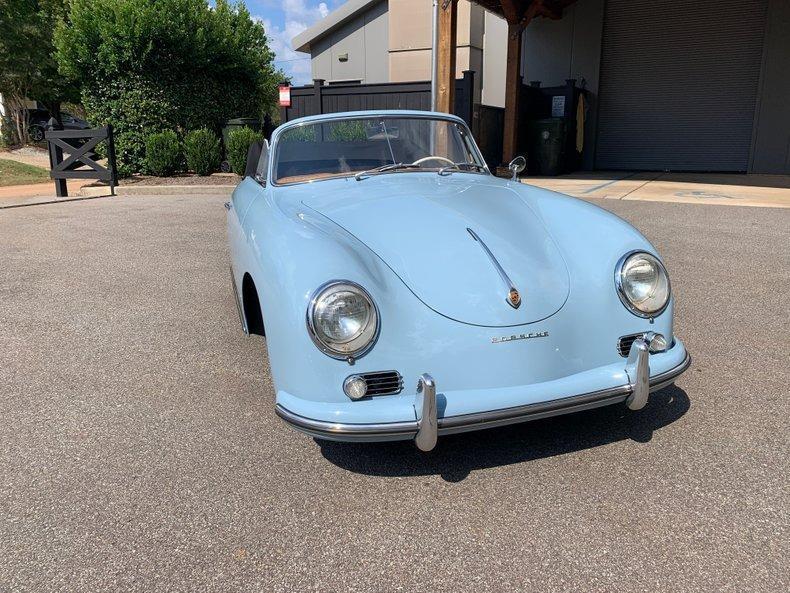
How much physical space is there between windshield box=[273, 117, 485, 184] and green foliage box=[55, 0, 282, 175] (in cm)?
1100

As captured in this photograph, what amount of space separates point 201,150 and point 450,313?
40.7 feet

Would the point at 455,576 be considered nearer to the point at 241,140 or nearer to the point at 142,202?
the point at 142,202

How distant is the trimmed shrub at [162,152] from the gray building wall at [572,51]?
9592 millimetres

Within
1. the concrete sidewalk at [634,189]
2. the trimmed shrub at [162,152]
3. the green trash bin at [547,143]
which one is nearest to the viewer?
the concrete sidewalk at [634,189]

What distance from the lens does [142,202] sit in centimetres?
1084

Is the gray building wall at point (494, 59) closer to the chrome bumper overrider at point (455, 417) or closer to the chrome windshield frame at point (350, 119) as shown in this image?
the chrome windshield frame at point (350, 119)

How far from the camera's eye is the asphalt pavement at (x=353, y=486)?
1873 mm

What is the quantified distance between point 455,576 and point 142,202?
1039 cm

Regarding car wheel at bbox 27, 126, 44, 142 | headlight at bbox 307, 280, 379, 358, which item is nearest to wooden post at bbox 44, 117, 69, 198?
headlight at bbox 307, 280, 379, 358

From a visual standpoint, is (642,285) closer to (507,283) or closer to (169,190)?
(507,283)

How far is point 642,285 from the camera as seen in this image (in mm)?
2547

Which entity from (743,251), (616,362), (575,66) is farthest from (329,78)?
(616,362)

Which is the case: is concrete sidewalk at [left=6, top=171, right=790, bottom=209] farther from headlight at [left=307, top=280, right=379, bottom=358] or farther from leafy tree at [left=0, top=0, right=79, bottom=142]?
leafy tree at [left=0, top=0, right=79, bottom=142]

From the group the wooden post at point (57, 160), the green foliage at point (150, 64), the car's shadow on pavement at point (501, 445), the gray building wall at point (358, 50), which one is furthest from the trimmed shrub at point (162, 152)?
the car's shadow on pavement at point (501, 445)
